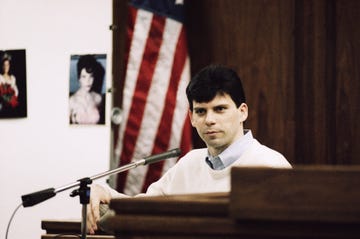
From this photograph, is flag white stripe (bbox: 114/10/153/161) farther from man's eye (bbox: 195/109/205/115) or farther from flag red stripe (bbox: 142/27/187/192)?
man's eye (bbox: 195/109/205/115)

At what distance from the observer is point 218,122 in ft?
7.95

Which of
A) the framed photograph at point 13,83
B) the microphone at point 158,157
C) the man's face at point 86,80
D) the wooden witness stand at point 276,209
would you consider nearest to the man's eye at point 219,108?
the microphone at point 158,157

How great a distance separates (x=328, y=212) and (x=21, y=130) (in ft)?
11.1

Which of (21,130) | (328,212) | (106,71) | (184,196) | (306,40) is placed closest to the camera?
(328,212)

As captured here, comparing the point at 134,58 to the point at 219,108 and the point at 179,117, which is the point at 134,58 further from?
the point at 219,108

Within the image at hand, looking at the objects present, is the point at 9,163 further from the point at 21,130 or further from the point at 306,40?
the point at 306,40

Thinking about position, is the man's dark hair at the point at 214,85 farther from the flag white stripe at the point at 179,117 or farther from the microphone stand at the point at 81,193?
the flag white stripe at the point at 179,117

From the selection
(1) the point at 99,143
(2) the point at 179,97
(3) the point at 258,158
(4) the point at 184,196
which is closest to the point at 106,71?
(1) the point at 99,143

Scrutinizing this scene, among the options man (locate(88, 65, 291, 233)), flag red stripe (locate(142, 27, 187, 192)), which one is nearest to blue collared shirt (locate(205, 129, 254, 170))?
man (locate(88, 65, 291, 233))

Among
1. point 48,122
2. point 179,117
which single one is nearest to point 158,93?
point 179,117

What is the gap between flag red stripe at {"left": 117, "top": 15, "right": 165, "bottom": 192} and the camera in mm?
3199

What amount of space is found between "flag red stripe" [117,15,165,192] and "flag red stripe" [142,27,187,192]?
0.11 m

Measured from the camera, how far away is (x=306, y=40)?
3.14 meters

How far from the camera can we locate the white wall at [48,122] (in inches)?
152
